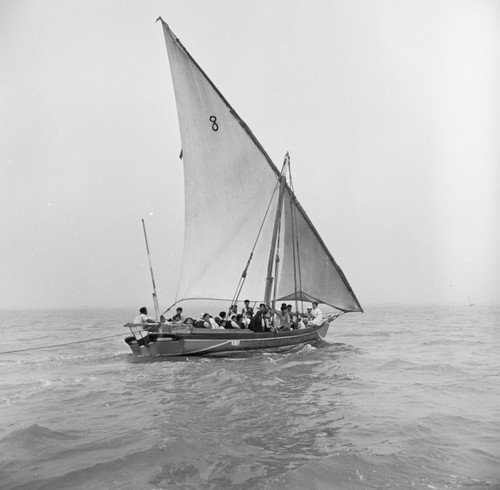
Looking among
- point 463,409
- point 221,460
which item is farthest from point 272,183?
point 221,460

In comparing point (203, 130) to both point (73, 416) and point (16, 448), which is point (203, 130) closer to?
point (73, 416)

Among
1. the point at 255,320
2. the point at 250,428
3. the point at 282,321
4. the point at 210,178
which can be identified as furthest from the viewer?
the point at 282,321

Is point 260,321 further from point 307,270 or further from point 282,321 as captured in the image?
point 307,270

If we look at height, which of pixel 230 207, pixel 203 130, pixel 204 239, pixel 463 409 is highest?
pixel 203 130

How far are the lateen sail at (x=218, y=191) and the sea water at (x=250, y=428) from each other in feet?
21.4

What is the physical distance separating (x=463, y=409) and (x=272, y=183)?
15175 mm

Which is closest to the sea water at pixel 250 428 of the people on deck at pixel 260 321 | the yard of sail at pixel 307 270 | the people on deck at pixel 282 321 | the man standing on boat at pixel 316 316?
the people on deck at pixel 260 321

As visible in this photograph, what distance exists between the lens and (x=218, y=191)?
872 inches

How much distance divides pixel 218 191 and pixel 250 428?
14898 mm

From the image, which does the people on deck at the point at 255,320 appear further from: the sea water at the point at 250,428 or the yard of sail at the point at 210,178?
the sea water at the point at 250,428

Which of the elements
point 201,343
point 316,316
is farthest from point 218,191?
point 316,316

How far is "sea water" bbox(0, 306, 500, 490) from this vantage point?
6266mm

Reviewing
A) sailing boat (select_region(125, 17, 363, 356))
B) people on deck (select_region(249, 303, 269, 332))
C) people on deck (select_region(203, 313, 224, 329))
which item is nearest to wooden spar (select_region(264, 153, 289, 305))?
sailing boat (select_region(125, 17, 363, 356))

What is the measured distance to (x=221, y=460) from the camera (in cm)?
684
